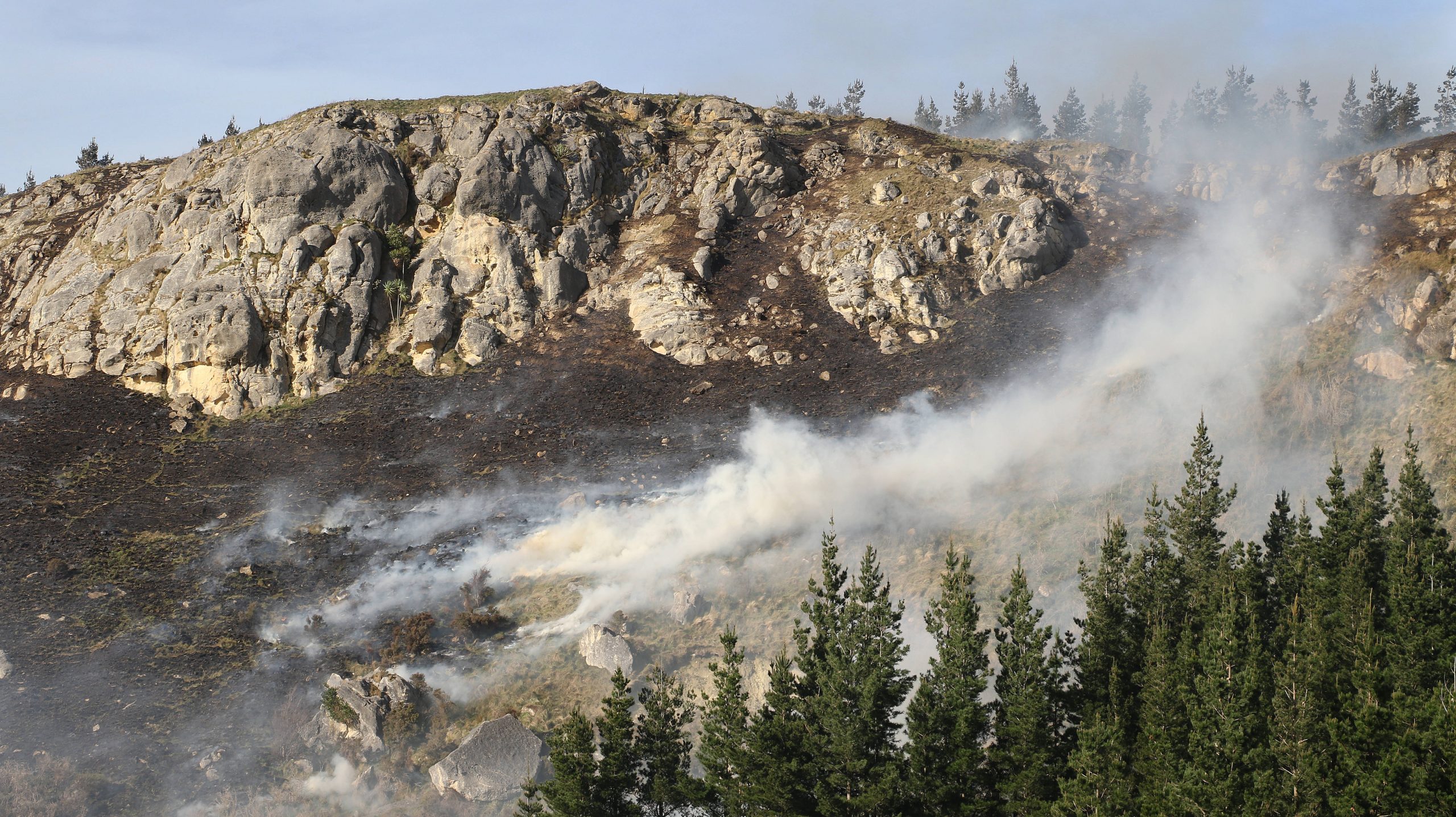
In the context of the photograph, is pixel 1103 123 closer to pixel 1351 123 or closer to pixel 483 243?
pixel 1351 123

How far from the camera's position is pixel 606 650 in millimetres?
36219

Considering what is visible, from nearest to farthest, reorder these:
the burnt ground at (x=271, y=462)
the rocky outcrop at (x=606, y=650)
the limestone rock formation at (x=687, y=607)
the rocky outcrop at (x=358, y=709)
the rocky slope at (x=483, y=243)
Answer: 1. the rocky outcrop at (x=358, y=709)
2. the burnt ground at (x=271, y=462)
3. the rocky outcrop at (x=606, y=650)
4. the limestone rock formation at (x=687, y=607)
5. the rocky slope at (x=483, y=243)

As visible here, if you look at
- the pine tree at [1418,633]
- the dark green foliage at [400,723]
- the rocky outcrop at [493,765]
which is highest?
the pine tree at [1418,633]

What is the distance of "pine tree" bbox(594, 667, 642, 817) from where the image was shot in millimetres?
25594

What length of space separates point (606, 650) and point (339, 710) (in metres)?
9.84

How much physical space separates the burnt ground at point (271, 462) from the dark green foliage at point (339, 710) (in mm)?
1575

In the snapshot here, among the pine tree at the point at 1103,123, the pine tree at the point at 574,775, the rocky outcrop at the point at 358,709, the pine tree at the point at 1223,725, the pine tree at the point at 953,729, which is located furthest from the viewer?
the pine tree at the point at 1103,123

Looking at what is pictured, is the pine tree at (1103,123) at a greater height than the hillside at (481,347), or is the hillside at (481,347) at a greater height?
the pine tree at (1103,123)

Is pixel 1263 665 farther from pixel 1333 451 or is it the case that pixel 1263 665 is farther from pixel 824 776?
pixel 1333 451

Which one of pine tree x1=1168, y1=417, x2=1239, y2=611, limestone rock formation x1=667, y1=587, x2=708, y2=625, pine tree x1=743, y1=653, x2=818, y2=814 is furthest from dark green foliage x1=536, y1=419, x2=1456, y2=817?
limestone rock formation x1=667, y1=587, x2=708, y2=625

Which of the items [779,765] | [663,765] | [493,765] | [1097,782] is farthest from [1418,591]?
[493,765]

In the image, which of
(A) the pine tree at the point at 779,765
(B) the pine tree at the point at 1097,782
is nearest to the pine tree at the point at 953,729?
(B) the pine tree at the point at 1097,782

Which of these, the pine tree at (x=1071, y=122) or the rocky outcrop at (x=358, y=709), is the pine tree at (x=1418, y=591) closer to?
the rocky outcrop at (x=358, y=709)

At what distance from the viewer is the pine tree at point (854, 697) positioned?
25.6 meters
